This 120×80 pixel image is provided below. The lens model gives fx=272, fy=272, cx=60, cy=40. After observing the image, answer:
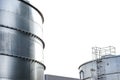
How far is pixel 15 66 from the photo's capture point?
12.0m

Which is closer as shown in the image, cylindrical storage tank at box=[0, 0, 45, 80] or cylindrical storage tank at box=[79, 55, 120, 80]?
cylindrical storage tank at box=[0, 0, 45, 80]

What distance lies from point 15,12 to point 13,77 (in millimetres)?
3080

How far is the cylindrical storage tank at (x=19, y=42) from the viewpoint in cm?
1194

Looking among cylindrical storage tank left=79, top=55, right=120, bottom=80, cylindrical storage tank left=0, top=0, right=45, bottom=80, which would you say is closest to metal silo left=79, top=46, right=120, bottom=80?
cylindrical storage tank left=79, top=55, right=120, bottom=80

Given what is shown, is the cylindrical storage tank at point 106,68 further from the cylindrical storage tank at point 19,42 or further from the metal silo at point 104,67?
the cylindrical storage tank at point 19,42

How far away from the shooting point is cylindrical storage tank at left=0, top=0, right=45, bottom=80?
11.9 m

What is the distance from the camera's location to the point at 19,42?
12.5 metres

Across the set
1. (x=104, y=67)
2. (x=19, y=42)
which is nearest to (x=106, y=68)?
(x=104, y=67)

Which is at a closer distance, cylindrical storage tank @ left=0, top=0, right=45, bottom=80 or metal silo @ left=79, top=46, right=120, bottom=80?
cylindrical storage tank @ left=0, top=0, right=45, bottom=80

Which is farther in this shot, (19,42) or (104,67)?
(104,67)

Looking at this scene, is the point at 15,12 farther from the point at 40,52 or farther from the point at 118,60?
the point at 118,60

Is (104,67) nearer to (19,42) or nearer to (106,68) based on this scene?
(106,68)

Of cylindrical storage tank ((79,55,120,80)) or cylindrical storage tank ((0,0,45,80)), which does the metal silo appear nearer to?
cylindrical storage tank ((79,55,120,80))

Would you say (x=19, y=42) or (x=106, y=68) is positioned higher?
(x=19, y=42)
